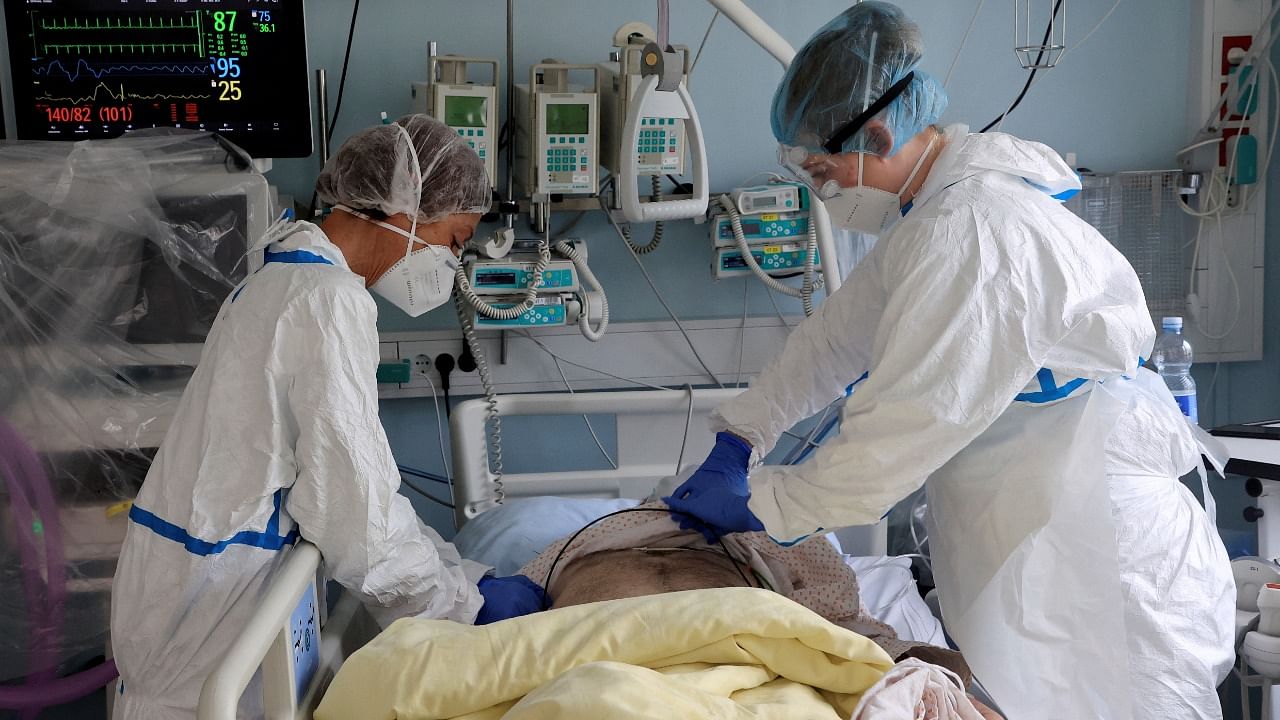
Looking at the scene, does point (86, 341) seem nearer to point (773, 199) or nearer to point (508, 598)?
point (508, 598)

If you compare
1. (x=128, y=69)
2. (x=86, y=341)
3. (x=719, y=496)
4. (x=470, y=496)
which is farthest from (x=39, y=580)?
(x=719, y=496)

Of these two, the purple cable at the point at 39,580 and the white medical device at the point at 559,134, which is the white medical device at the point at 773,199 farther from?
the purple cable at the point at 39,580

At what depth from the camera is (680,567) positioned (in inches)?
68.4

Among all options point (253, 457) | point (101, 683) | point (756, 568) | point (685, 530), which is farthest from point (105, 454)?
point (756, 568)

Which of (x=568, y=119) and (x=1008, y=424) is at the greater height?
(x=568, y=119)

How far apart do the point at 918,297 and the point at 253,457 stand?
91cm

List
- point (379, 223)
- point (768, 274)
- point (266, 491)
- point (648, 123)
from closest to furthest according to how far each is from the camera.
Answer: point (266, 491)
point (379, 223)
point (648, 123)
point (768, 274)

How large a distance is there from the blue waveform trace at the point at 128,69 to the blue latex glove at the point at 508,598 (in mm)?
1388

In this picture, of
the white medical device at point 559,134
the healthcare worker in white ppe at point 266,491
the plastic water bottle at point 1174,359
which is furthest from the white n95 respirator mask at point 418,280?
the plastic water bottle at point 1174,359

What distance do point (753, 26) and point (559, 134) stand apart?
0.58 m

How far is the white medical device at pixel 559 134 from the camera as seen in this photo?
8.02 ft

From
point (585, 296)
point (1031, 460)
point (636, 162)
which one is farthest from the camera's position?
point (585, 296)

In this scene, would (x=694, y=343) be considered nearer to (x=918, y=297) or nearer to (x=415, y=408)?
(x=415, y=408)

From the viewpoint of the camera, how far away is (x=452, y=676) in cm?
114
